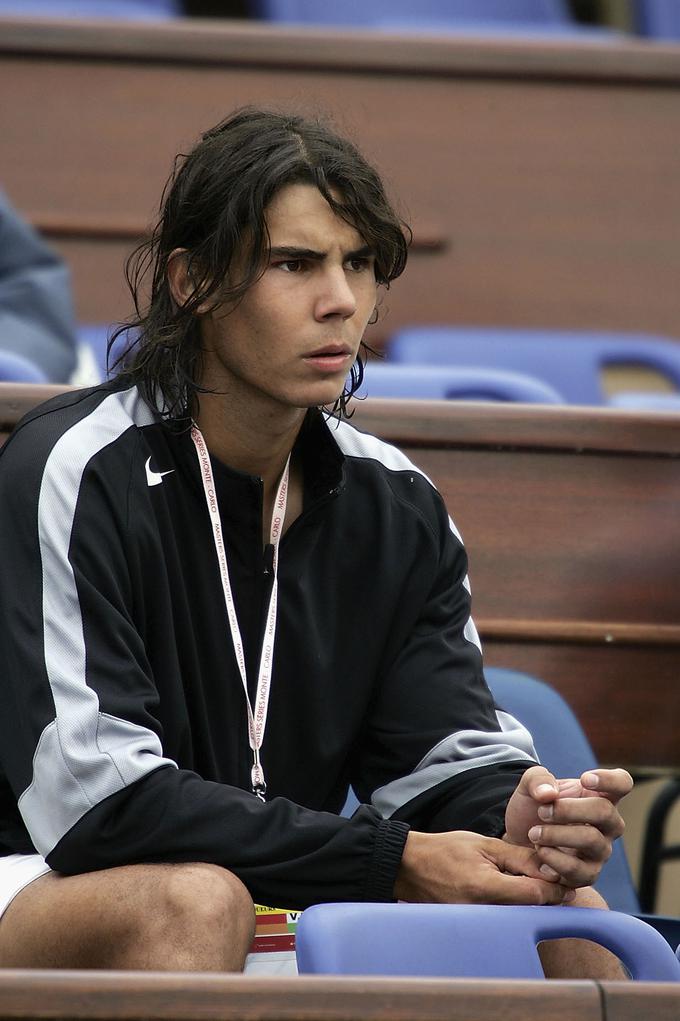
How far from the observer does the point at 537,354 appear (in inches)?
127

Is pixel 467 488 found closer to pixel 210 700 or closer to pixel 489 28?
pixel 210 700

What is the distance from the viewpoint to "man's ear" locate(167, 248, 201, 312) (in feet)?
5.74

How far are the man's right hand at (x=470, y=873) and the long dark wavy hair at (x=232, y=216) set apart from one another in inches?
21.3

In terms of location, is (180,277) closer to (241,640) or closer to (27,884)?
(241,640)

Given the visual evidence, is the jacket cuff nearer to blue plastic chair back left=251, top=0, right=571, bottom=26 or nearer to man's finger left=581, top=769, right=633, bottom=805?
man's finger left=581, top=769, right=633, bottom=805

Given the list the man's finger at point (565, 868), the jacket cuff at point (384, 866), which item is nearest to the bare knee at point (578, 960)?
the man's finger at point (565, 868)

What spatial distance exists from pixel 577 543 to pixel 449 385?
39cm

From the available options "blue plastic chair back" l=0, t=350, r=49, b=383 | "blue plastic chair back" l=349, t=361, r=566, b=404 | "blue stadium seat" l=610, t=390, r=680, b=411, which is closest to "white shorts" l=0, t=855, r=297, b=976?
"blue plastic chair back" l=0, t=350, r=49, b=383

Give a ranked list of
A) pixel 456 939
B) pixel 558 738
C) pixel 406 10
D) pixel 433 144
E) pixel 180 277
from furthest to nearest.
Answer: pixel 406 10 → pixel 433 144 → pixel 558 738 → pixel 180 277 → pixel 456 939

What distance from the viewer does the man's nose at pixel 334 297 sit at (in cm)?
165

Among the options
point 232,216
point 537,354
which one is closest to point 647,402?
point 537,354

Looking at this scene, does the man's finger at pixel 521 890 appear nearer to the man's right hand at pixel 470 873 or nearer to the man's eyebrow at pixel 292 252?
the man's right hand at pixel 470 873

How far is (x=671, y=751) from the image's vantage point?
7.90 feet

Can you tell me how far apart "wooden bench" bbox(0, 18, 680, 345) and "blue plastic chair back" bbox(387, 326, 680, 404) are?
358 millimetres
